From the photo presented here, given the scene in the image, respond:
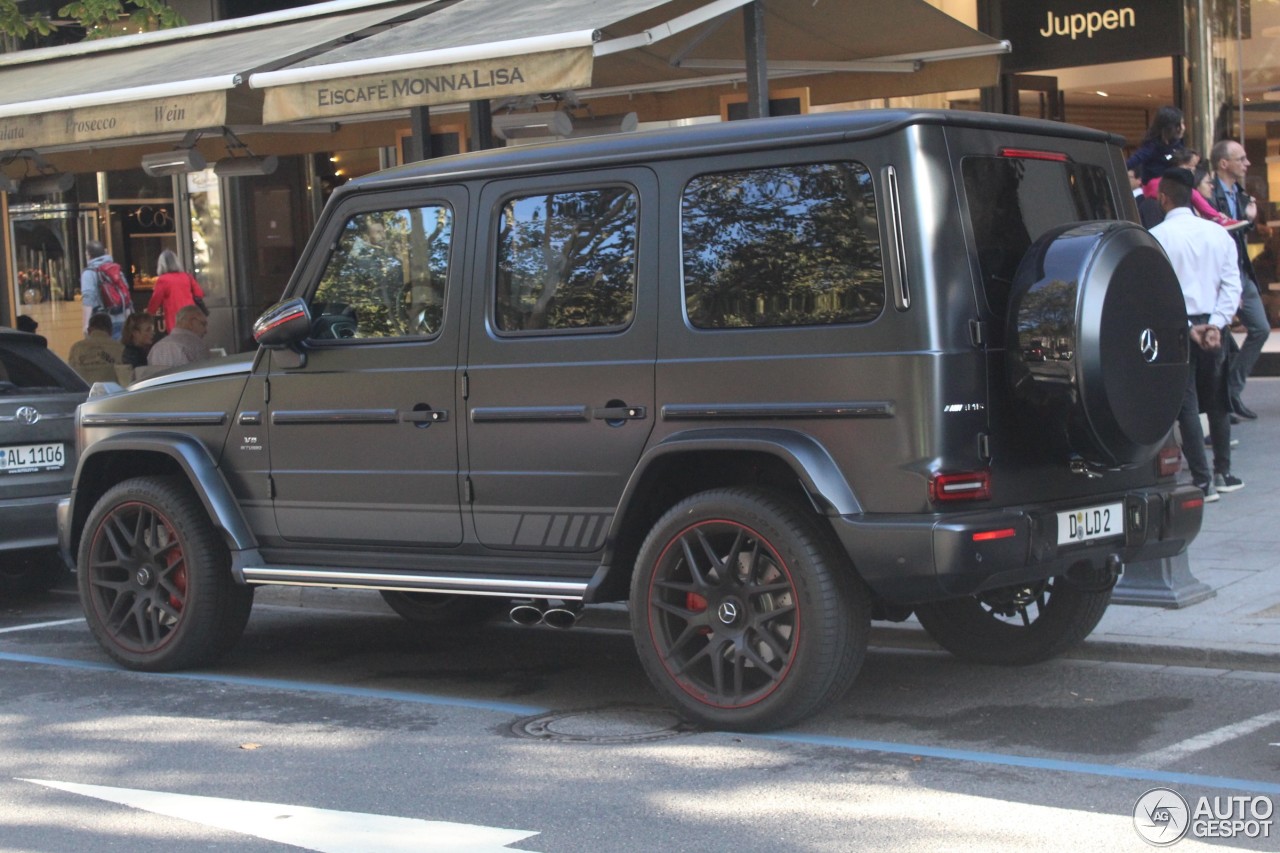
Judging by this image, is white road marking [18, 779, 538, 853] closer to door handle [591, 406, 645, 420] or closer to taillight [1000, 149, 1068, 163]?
door handle [591, 406, 645, 420]

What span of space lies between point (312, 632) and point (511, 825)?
391cm

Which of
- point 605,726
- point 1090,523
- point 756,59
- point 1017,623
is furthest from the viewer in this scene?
point 756,59

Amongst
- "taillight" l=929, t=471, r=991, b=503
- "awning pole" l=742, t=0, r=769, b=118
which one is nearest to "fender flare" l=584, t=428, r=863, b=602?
"taillight" l=929, t=471, r=991, b=503

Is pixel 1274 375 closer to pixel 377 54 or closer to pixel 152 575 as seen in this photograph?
pixel 377 54

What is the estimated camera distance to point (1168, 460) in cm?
634

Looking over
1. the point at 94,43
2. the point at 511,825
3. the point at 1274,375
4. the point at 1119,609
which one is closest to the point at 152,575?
the point at 511,825

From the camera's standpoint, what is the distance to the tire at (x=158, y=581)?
23.5ft

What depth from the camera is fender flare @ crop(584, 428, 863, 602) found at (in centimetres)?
548

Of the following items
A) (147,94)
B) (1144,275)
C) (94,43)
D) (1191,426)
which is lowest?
(1191,426)

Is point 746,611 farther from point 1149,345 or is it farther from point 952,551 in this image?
point 1149,345

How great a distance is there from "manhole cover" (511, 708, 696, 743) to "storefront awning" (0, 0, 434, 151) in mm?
5505

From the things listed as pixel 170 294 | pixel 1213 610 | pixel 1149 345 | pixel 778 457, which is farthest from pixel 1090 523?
pixel 170 294

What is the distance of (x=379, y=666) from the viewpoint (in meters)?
7.49

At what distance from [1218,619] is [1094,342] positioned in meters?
2.24
